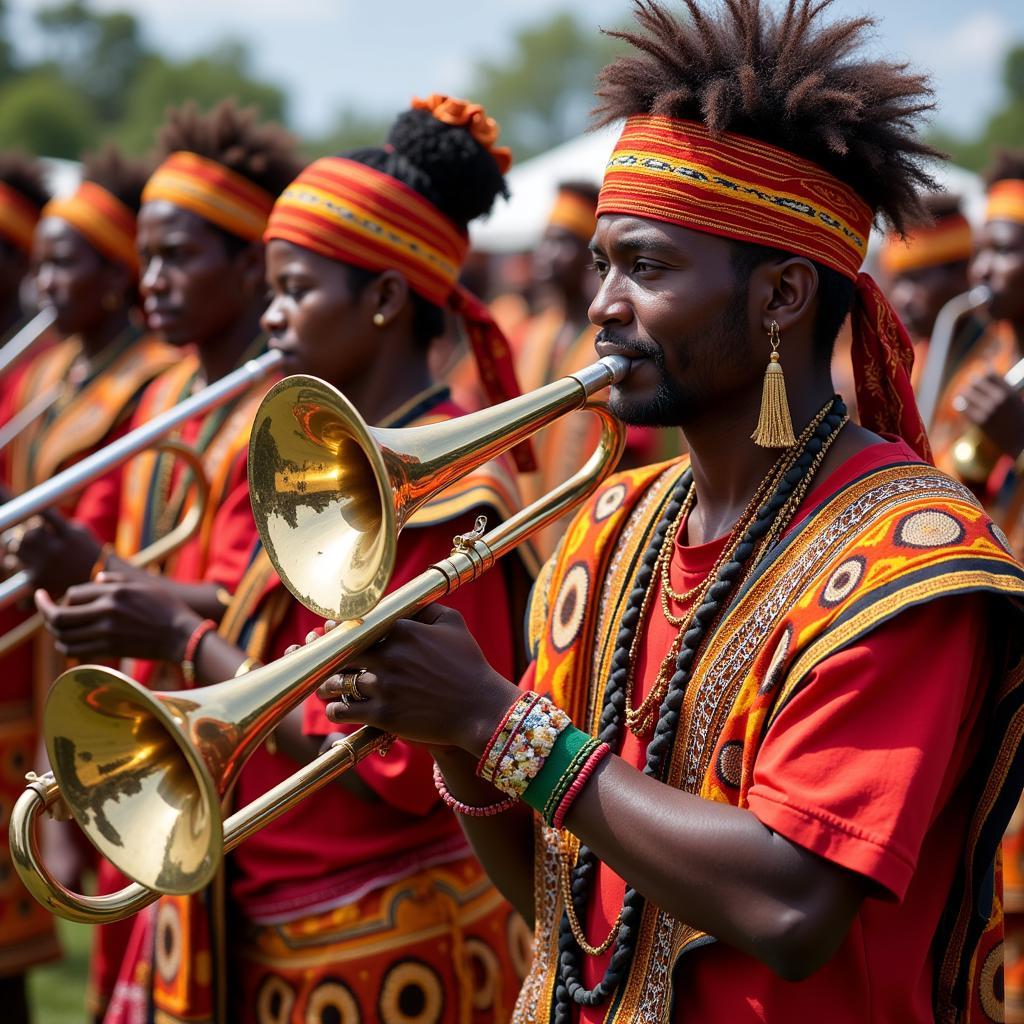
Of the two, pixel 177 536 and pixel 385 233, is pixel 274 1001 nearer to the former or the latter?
pixel 177 536

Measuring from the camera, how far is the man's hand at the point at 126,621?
3.66m

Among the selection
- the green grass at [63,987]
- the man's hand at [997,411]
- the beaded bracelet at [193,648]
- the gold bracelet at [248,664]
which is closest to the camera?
the gold bracelet at [248,664]

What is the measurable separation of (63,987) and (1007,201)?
17.6 feet

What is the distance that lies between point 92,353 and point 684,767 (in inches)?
194

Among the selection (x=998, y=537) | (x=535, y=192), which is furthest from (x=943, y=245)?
(x=535, y=192)

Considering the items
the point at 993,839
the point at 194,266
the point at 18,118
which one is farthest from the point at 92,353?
the point at 18,118

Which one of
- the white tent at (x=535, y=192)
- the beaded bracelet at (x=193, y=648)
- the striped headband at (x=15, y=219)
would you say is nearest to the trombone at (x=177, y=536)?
the beaded bracelet at (x=193, y=648)

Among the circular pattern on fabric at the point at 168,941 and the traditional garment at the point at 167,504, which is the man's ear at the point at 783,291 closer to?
the traditional garment at the point at 167,504

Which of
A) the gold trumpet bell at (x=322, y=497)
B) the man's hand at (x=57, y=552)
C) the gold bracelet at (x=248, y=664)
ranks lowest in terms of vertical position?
the man's hand at (x=57, y=552)

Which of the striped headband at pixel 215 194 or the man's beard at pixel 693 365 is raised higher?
the man's beard at pixel 693 365

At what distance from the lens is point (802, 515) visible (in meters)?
2.49

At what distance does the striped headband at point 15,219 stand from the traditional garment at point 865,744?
6421 mm

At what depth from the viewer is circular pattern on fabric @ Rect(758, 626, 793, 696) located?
A: 7.45 ft

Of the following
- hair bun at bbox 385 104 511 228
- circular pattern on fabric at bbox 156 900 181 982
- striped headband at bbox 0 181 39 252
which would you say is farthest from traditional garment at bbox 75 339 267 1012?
striped headband at bbox 0 181 39 252
